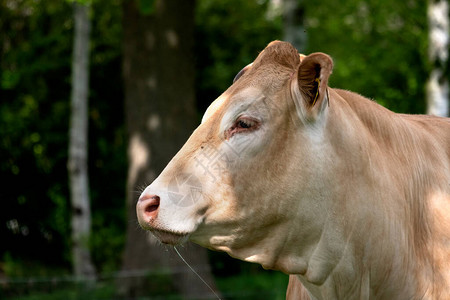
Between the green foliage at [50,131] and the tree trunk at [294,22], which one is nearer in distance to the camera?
the tree trunk at [294,22]

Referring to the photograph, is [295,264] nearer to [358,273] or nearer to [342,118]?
[358,273]

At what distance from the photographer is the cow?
12.0ft

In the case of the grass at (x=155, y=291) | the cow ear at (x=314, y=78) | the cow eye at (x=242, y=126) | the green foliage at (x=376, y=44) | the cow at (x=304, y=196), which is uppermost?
the cow ear at (x=314, y=78)

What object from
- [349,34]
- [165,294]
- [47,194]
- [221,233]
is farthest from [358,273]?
[349,34]

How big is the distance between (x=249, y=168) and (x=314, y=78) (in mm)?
556

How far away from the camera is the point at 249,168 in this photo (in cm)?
369

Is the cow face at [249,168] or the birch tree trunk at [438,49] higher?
the cow face at [249,168]

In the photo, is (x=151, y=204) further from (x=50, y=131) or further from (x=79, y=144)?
(x=50, y=131)

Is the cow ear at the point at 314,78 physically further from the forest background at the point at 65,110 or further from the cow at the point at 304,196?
the forest background at the point at 65,110

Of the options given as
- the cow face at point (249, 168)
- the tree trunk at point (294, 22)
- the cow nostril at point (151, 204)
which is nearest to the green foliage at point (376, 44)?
the tree trunk at point (294, 22)

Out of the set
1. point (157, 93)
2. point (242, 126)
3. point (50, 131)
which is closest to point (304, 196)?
point (242, 126)

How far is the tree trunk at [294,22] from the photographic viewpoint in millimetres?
10633

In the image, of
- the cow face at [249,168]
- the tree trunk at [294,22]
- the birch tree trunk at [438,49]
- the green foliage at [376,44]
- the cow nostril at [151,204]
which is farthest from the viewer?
the green foliage at [376,44]

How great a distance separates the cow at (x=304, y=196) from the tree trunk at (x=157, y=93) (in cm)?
798
